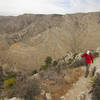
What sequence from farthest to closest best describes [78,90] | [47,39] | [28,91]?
[47,39], [78,90], [28,91]

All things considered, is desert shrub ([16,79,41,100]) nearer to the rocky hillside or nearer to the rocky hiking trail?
the rocky hiking trail

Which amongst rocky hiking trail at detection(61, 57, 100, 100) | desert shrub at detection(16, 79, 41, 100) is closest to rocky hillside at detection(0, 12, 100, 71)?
rocky hiking trail at detection(61, 57, 100, 100)

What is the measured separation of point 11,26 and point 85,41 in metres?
34.0

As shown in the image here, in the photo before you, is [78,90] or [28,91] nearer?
[28,91]

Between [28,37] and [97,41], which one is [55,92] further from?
[28,37]

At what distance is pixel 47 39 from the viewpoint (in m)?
33.0

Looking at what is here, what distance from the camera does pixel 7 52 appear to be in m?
27.0

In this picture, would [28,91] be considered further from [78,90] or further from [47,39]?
[47,39]

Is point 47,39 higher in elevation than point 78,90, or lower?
higher

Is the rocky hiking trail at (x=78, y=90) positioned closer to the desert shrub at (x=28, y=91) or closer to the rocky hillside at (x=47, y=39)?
the desert shrub at (x=28, y=91)

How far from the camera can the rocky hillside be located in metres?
25.7

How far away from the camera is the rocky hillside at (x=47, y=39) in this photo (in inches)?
1013

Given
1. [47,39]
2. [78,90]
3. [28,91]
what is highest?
[47,39]

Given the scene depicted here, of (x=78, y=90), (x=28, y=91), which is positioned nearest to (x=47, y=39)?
(x=78, y=90)
